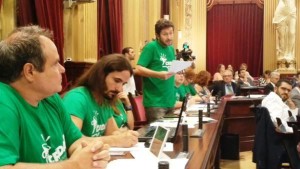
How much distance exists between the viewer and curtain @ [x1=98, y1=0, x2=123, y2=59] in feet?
20.5

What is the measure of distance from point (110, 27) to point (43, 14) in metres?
2.54

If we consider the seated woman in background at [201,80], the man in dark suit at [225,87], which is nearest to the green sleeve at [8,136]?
the seated woman in background at [201,80]

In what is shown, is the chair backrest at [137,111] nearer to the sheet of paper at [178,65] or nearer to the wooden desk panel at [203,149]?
the sheet of paper at [178,65]

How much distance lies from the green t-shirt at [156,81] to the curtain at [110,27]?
2657mm

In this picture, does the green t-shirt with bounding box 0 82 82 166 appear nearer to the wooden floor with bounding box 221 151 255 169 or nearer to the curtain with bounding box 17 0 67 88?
the curtain with bounding box 17 0 67 88

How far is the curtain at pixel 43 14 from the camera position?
378 centimetres

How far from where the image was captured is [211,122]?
3260 millimetres

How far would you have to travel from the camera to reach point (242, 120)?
21.8 feet

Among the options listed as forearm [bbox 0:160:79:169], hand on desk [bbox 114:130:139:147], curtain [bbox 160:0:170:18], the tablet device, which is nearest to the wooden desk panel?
the tablet device

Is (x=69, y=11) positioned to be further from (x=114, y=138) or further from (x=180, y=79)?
(x=114, y=138)

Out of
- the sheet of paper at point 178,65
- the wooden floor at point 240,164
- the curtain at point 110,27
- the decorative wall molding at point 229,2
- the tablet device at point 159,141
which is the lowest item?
the wooden floor at point 240,164

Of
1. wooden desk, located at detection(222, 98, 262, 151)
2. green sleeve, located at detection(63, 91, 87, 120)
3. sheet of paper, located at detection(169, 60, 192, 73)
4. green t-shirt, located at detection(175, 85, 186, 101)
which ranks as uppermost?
sheet of paper, located at detection(169, 60, 192, 73)

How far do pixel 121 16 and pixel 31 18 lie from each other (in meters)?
3.19

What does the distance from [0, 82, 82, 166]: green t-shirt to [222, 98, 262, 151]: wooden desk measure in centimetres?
515
